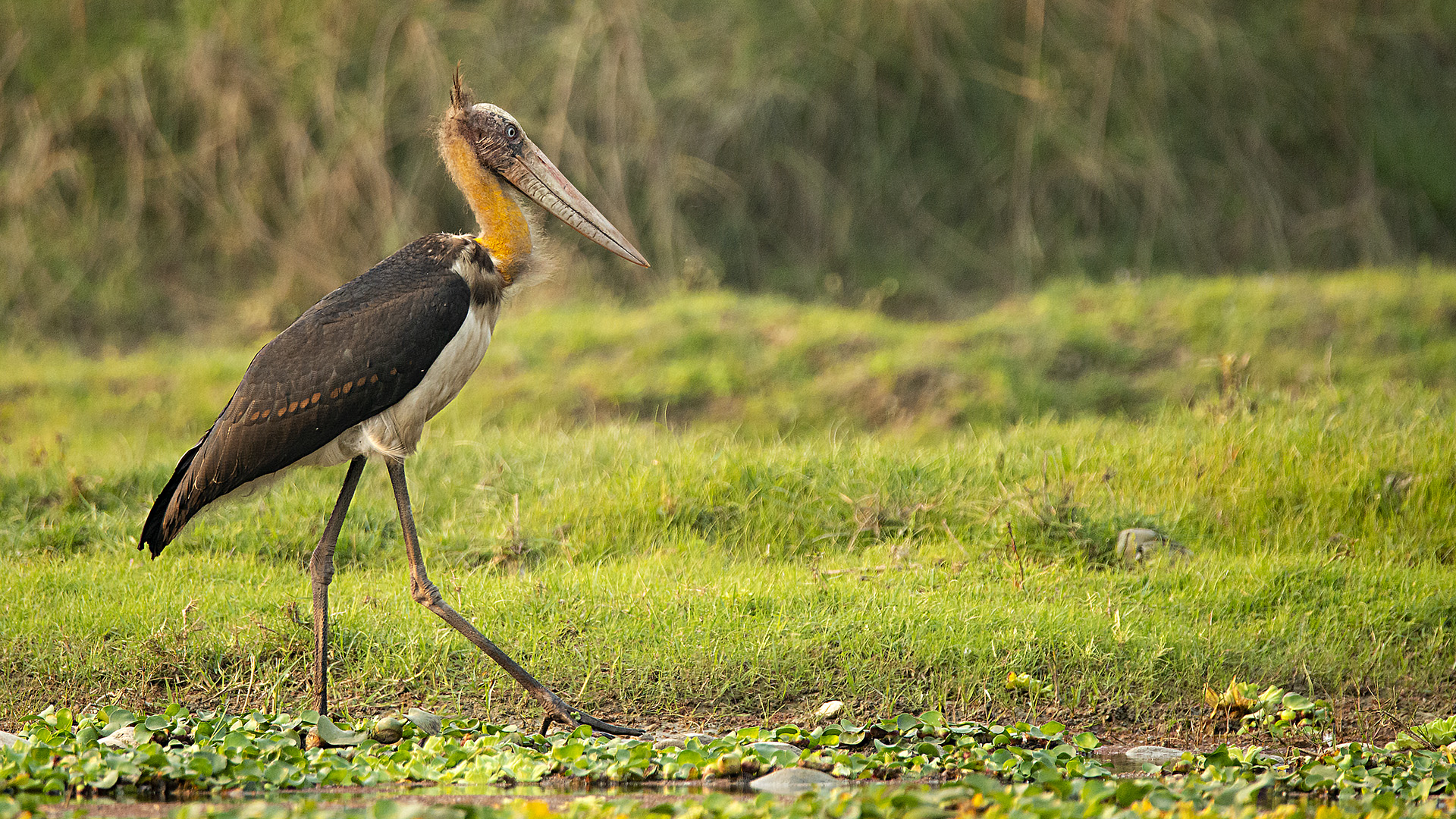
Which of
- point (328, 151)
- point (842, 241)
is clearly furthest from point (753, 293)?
point (328, 151)

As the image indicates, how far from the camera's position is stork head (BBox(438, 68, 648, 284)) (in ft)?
13.9

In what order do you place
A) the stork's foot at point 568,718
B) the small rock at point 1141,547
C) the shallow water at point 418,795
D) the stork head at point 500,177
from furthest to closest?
the small rock at point 1141,547 → the stork head at point 500,177 → the stork's foot at point 568,718 → the shallow water at point 418,795

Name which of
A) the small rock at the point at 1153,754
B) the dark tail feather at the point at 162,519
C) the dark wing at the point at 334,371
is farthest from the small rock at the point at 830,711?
the dark tail feather at the point at 162,519

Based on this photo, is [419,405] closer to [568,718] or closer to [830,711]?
[568,718]

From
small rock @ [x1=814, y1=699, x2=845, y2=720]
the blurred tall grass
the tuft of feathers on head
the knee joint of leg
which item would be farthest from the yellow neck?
the blurred tall grass

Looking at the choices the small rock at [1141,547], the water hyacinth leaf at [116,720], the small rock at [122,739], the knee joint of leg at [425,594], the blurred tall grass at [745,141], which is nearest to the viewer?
the small rock at [122,739]

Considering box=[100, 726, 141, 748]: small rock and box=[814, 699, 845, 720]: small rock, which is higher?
box=[100, 726, 141, 748]: small rock

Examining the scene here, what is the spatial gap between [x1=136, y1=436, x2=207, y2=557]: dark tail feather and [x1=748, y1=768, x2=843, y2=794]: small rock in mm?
1883

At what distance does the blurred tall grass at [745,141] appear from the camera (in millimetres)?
8812

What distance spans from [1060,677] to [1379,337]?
12.9 feet

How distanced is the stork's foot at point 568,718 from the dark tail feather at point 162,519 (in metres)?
1.20

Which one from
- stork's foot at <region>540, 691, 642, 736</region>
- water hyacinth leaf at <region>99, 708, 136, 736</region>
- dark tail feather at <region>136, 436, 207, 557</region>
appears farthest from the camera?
dark tail feather at <region>136, 436, 207, 557</region>

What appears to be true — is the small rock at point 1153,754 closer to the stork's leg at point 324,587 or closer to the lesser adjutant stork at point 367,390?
the lesser adjutant stork at point 367,390

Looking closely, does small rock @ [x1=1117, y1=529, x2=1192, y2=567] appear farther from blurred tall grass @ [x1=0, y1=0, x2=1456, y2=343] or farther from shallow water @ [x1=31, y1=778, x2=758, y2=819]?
blurred tall grass @ [x1=0, y1=0, x2=1456, y2=343]
